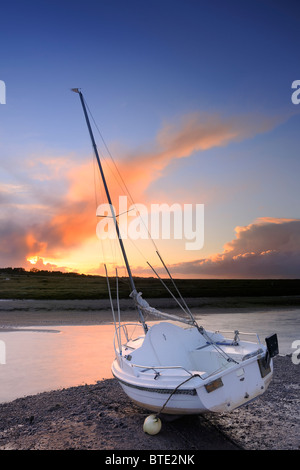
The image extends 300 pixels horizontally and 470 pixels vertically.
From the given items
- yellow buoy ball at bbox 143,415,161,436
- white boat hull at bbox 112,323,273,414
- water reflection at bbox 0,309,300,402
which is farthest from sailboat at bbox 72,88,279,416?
water reflection at bbox 0,309,300,402

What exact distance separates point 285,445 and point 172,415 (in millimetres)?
2585

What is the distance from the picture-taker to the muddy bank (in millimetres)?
8383

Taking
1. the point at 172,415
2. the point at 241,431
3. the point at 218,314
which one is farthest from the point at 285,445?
the point at 218,314

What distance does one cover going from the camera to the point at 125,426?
9.37m

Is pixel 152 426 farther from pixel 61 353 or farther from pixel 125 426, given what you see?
pixel 61 353

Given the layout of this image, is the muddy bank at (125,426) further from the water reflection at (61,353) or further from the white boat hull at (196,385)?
the water reflection at (61,353)

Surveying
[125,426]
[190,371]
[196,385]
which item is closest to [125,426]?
[125,426]

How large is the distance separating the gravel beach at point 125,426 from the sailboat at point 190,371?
747 mm

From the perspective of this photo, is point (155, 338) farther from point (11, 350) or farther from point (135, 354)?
point (11, 350)

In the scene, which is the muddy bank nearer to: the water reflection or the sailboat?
the sailboat

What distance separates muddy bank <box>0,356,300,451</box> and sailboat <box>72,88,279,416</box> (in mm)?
743

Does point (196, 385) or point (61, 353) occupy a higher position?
point (196, 385)
